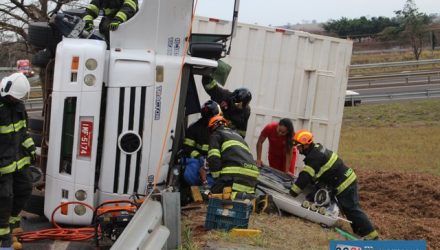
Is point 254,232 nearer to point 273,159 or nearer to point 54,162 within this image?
point 54,162

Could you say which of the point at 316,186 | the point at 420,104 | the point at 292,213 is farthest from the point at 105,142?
the point at 420,104

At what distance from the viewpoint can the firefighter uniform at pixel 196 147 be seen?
7363 millimetres

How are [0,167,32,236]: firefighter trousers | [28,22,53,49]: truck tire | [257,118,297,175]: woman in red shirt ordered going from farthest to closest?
[257,118,297,175]: woman in red shirt < [28,22,53,49]: truck tire < [0,167,32,236]: firefighter trousers

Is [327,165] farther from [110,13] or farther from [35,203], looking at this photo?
[35,203]

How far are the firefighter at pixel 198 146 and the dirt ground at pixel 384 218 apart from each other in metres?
0.46

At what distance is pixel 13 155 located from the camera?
571 centimetres

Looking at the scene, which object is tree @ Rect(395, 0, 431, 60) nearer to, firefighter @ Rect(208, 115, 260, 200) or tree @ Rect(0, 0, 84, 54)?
tree @ Rect(0, 0, 84, 54)

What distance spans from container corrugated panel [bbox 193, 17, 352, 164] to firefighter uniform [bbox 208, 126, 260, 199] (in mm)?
2892

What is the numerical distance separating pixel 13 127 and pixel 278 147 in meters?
4.53

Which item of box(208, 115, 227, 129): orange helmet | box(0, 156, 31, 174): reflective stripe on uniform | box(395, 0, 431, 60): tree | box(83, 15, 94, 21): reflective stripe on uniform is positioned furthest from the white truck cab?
box(395, 0, 431, 60): tree

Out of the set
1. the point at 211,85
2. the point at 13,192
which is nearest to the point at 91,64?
the point at 13,192

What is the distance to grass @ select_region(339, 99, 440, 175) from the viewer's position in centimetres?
1394

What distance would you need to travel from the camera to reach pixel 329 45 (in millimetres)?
10031

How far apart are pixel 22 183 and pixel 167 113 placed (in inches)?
60.2
